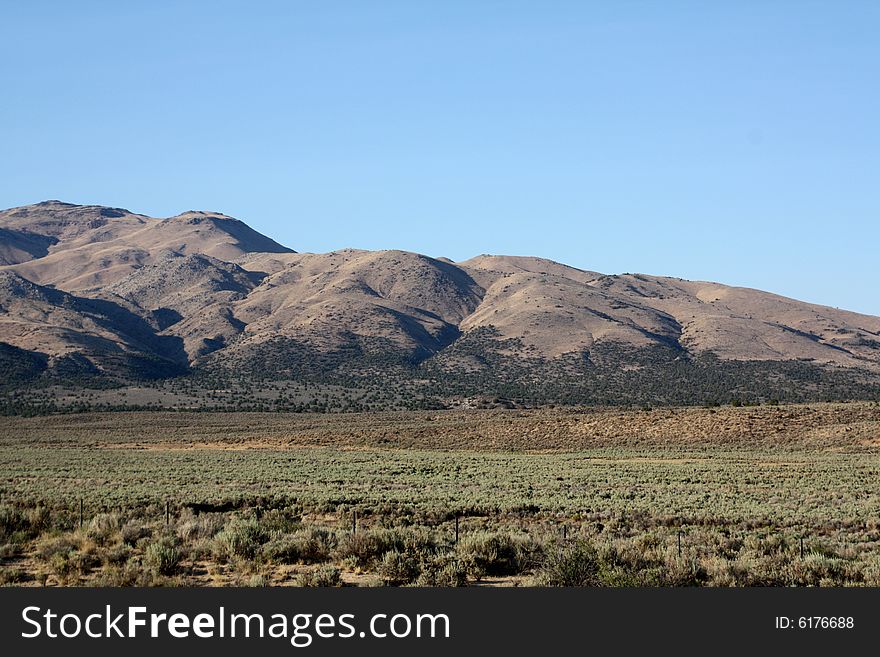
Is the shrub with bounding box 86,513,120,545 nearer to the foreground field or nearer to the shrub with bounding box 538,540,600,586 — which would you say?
the foreground field

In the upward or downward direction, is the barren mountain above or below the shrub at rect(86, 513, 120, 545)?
above

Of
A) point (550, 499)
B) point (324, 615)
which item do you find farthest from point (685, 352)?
point (324, 615)

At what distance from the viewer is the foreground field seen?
16.9 metres

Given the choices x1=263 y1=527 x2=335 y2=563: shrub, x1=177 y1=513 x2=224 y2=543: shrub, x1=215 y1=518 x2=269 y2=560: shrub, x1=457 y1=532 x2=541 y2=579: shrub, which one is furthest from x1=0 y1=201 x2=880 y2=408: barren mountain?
x1=457 y1=532 x2=541 y2=579: shrub

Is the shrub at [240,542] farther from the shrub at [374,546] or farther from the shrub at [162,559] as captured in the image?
the shrub at [374,546]

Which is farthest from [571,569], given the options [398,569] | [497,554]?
[398,569]

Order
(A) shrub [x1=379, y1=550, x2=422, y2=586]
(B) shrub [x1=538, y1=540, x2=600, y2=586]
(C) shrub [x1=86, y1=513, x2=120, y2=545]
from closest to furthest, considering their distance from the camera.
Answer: (B) shrub [x1=538, y1=540, x2=600, y2=586] → (A) shrub [x1=379, y1=550, x2=422, y2=586] → (C) shrub [x1=86, y1=513, x2=120, y2=545]

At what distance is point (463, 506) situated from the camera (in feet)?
91.1

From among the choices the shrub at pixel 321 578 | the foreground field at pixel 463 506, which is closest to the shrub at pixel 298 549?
the foreground field at pixel 463 506

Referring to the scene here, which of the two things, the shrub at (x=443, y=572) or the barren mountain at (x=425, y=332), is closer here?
the shrub at (x=443, y=572)

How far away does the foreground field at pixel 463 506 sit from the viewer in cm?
1692

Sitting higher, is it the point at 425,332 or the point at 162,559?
the point at 425,332

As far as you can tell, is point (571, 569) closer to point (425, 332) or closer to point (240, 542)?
point (240, 542)

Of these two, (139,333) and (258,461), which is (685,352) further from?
(258,461)
